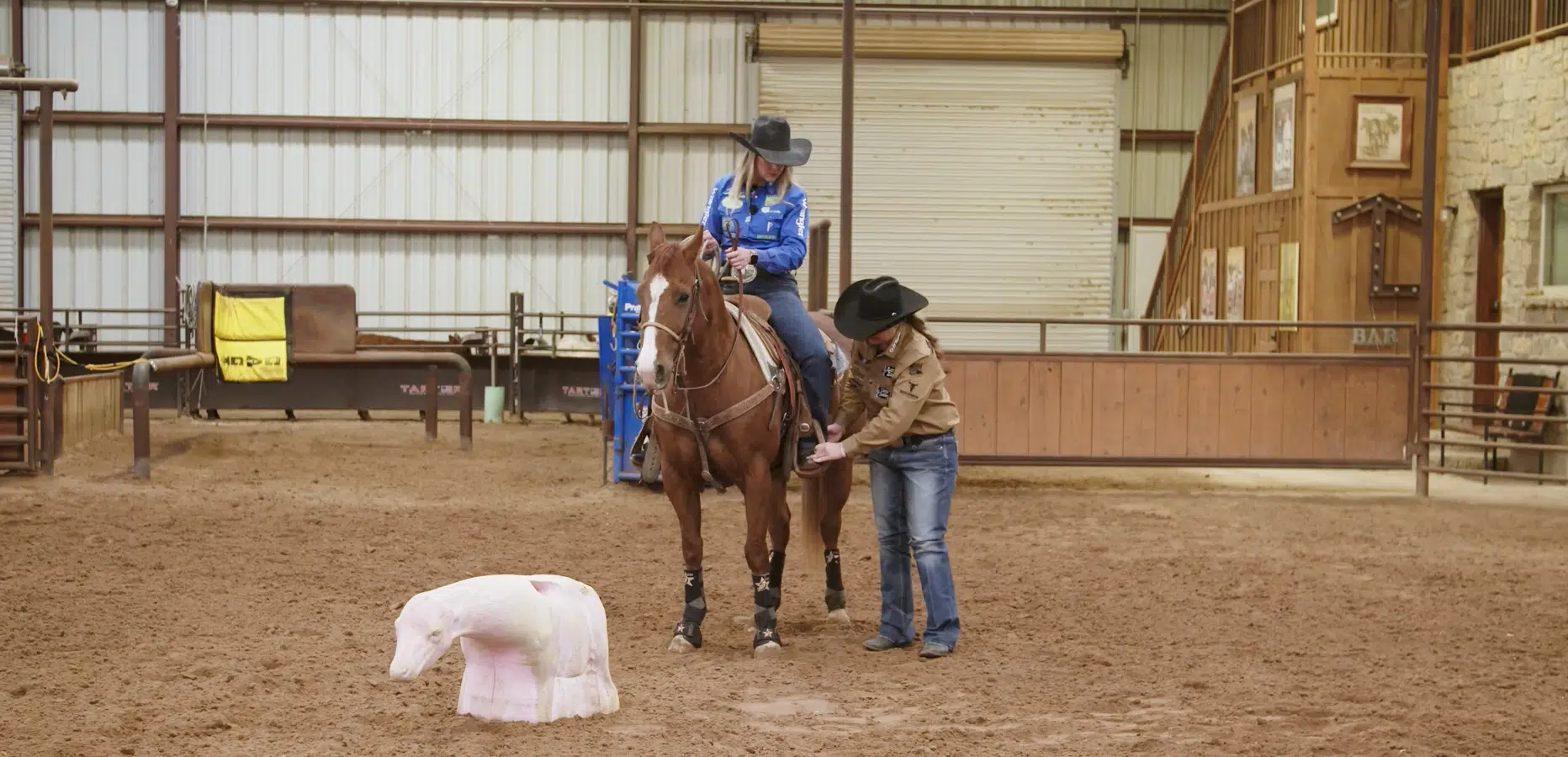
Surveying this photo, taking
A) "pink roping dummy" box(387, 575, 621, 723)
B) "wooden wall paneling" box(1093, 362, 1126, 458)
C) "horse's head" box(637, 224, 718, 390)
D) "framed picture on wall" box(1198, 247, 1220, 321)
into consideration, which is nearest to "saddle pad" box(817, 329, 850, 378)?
"horse's head" box(637, 224, 718, 390)

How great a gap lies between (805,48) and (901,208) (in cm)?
246

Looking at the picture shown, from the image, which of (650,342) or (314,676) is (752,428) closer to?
(650,342)

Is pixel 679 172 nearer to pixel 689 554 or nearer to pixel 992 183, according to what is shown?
pixel 992 183

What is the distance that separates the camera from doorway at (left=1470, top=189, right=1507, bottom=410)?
15.8 metres

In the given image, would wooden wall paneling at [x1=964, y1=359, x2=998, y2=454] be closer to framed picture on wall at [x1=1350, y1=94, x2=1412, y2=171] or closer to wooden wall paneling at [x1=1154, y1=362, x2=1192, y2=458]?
wooden wall paneling at [x1=1154, y1=362, x2=1192, y2=458]

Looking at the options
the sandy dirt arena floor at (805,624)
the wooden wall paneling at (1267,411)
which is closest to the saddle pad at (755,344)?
the sandy dirt arena floor at (805,624)

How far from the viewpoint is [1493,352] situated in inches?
624

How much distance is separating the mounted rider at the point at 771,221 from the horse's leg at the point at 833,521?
0.86 feet

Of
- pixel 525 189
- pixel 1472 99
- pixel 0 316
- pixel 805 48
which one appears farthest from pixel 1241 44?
pixel 0 316

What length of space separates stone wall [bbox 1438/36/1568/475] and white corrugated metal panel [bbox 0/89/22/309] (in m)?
17.4

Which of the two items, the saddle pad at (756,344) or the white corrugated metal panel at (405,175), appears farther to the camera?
the white corrugated metal panel at (405,175)

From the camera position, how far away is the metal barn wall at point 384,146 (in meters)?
21.4

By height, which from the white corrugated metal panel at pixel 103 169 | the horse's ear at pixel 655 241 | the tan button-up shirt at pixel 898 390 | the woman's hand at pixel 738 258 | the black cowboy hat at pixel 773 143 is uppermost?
the white corrugated metal panel at pixel 103 169

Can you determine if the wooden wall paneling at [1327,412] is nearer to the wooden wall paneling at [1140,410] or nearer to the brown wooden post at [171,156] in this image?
the wooden wall paneling at [1140,410]
